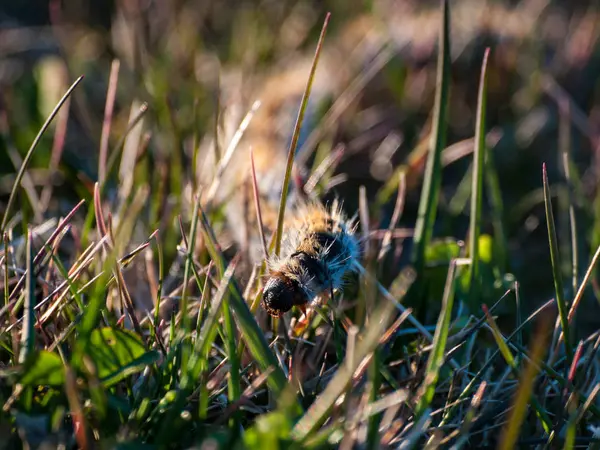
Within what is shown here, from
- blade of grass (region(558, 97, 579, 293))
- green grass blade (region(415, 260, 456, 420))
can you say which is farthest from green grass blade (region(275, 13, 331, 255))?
blade of grass (region(558, 97, 579, 293))

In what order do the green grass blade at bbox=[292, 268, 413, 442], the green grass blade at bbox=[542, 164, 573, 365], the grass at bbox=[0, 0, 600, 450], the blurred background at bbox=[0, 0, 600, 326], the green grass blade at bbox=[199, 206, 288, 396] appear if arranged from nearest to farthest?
the green grass blade at bbox=[292, 268, 413, 442] < the grass at bbox=[0, 0, 600, 450] < the green grass blade at bbox=[199, 206, 288, 396] < the green grass blade at bbox=[542, 164, 573, 365] < the blurred background at bbox=[0, 0, 600, 326]

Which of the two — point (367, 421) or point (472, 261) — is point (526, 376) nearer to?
point (367, 421)

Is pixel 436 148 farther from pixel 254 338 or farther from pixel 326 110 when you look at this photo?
pixel 326 110

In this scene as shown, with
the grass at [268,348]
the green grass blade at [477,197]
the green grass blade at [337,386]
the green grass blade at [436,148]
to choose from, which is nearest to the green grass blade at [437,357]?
the grass at [268,348]

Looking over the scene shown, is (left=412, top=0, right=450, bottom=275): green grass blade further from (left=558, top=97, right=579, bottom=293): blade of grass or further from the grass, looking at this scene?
(left=558, top=97, right=579, bottom=293): blade of grass

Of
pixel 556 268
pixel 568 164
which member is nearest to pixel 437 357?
pixel 556 268

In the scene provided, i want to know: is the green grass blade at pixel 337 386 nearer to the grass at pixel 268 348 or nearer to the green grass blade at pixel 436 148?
the grass at pixel 268 348

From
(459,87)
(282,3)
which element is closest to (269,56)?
(282,3)
